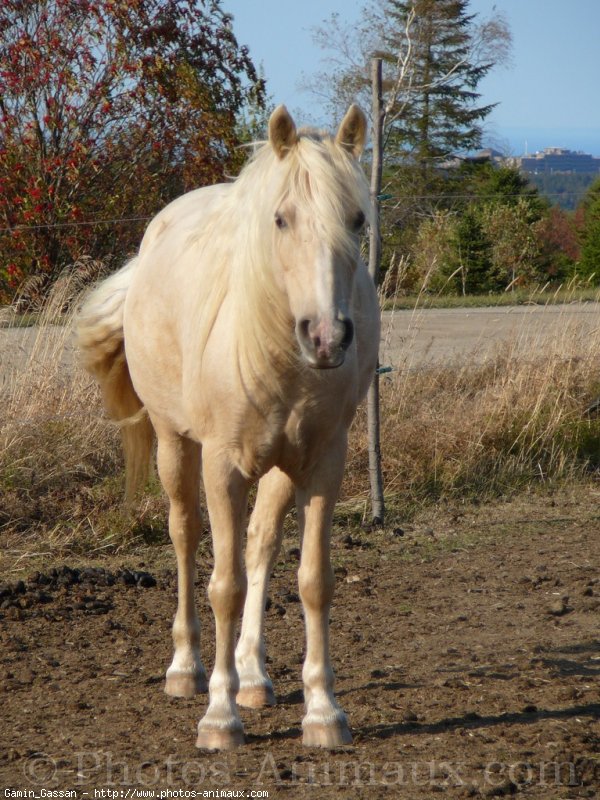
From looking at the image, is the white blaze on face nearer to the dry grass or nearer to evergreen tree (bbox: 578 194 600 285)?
the dry grass

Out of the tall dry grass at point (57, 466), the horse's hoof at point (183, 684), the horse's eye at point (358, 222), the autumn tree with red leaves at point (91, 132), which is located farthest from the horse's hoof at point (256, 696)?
the autumn tree with red leaves at point (91, 132)

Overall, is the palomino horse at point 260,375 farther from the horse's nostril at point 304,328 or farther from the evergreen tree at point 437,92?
the evergreen tree at point 437,92

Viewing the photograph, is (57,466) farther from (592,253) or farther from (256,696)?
(592,253)

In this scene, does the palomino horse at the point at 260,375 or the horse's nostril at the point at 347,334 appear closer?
the horse's nostril at the point at 347,334

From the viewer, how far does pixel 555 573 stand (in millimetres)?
5340

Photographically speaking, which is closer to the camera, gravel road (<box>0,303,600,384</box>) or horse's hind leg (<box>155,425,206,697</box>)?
horse's hind leg (<box>155,425,206,697</box>)

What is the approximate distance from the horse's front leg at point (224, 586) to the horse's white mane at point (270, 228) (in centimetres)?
32

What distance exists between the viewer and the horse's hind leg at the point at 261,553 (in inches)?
154

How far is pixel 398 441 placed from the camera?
6.91m

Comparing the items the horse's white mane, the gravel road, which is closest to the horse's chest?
the horse's white mane

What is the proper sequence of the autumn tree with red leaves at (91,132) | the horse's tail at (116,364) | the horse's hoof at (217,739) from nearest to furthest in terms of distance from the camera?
the horse's hoof at (217,739)
the horse's tail at (116,364)
the autumn tree with red leaves at (91,132)

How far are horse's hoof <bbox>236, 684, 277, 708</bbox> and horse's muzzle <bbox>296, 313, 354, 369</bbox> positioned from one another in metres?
1.49

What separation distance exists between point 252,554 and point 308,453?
2.83 feet

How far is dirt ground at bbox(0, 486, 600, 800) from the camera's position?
3.08 meters
